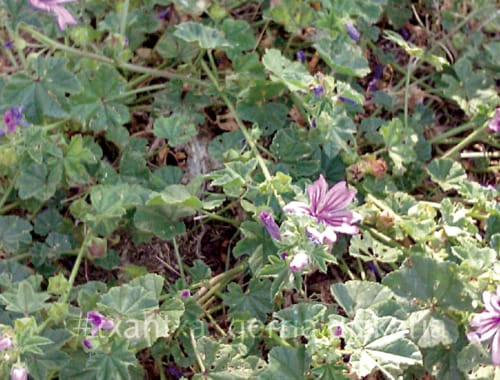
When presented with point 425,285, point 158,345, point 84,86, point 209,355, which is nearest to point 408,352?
point 425,285

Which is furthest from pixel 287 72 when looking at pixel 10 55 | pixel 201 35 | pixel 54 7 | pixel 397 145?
pixel 10 55

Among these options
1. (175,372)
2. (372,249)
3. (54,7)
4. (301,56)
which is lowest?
(175,372)

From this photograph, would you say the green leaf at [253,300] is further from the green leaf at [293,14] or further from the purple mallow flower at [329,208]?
the green leaf at [293,14]

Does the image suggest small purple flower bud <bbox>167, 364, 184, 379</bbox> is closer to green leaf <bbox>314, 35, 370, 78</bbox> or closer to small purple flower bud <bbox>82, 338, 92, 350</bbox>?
small purple flower bud <bbox>82, 338, 92, 350</bbox>

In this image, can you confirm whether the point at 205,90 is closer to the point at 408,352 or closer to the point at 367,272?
the point at 367,272

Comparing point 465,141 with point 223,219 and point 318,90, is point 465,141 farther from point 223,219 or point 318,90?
point 223,219

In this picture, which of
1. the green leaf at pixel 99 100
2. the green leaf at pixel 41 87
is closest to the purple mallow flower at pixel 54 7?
the green leaf at pixel 41 87
